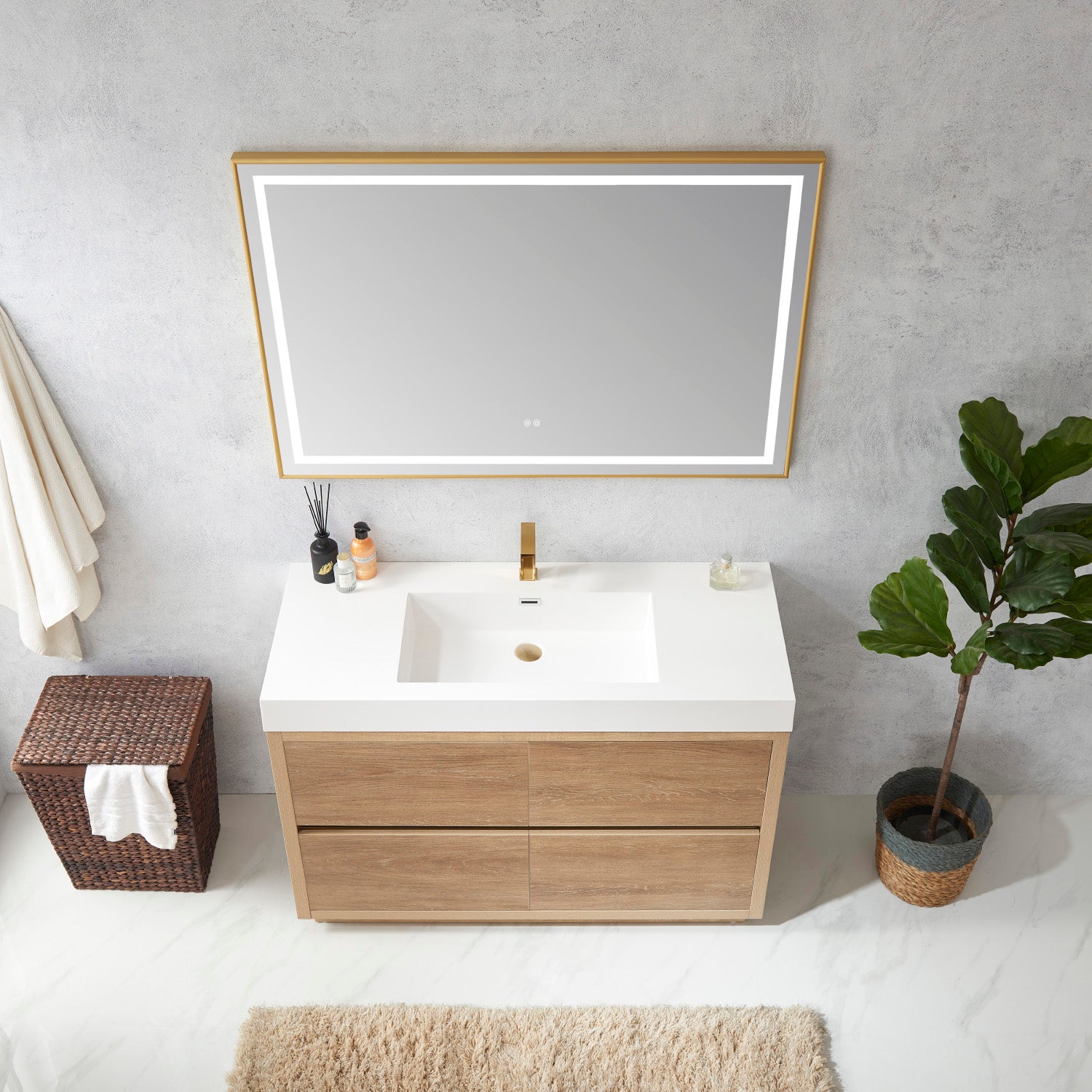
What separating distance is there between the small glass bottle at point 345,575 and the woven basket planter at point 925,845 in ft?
4.96

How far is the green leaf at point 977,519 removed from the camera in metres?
2.31

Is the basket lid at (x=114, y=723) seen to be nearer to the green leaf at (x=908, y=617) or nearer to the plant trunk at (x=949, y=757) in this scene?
the green leaf at (x=908, y=617)

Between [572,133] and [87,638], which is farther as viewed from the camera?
[87,638]

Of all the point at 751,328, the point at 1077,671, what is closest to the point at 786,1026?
the point at 1077,671

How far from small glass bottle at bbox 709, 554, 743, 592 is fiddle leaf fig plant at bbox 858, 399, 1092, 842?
1.21ft

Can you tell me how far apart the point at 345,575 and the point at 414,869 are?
0.75 meters

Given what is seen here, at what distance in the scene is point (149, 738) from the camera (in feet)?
8.61

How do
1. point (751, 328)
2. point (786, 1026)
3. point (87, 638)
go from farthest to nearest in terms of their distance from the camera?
point (87, 638)
point (786, 1026)
point (751, 328)

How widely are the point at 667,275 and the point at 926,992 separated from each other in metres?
1.85

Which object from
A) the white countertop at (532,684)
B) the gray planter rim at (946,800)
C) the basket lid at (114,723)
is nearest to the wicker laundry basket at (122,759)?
the basket lid at (114,723)

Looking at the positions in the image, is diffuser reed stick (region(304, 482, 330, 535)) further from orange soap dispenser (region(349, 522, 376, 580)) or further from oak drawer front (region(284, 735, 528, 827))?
oak drawer front (region(284, 735, 528, 827))

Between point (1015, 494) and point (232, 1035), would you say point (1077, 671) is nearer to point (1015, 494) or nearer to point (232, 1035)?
point (1015, 494)

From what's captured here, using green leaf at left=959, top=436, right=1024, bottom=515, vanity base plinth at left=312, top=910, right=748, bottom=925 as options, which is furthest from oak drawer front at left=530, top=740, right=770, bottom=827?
green leaf at left=959, top=436, right=1024, bottom=515

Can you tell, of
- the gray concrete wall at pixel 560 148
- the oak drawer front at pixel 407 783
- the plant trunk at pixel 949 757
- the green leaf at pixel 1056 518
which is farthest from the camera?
the plant trunk at pixel 949 757
